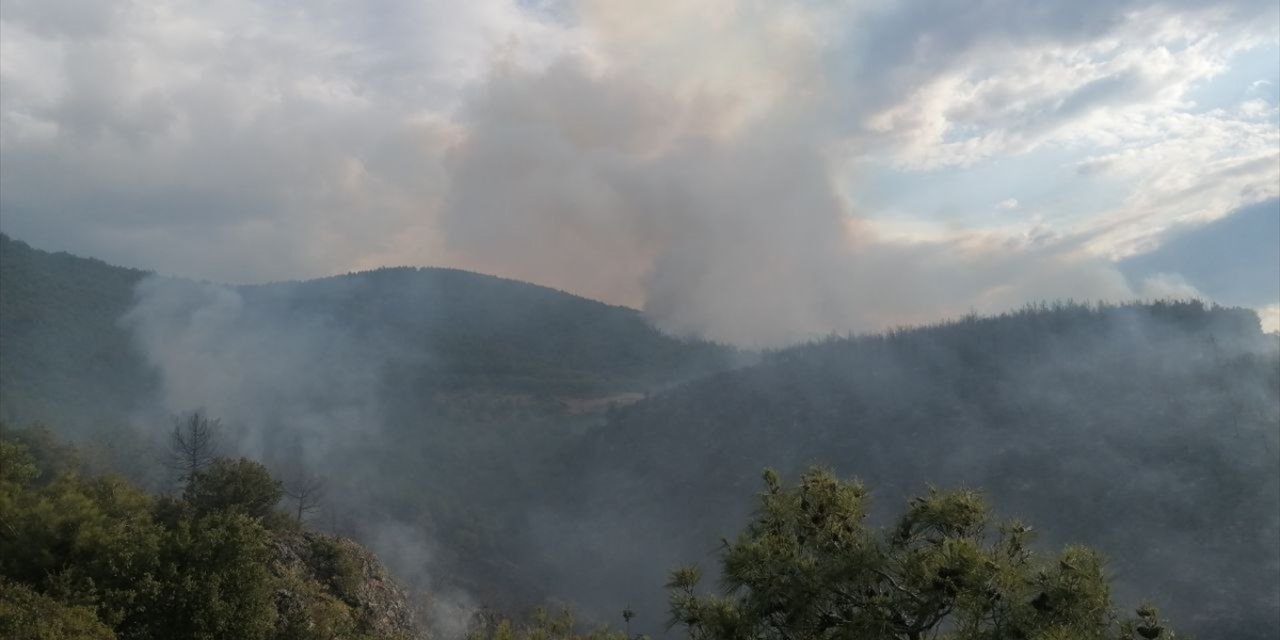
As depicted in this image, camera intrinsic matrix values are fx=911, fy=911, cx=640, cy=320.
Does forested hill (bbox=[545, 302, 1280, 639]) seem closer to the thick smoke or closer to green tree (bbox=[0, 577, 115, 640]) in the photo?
the thick smoke

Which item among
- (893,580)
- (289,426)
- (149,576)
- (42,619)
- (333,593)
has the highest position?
(893,580)

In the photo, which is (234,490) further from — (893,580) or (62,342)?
(62,342)

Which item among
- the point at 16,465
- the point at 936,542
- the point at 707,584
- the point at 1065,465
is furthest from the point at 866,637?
the point at 1065,465

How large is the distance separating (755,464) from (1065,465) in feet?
168

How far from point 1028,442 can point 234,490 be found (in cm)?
11862

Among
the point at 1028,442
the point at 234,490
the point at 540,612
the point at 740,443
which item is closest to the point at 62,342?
the point at 740,443

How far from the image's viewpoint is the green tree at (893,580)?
11914 mm

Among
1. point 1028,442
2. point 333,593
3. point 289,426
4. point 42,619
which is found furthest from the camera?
point 289,426

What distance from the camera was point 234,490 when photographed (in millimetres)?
49406

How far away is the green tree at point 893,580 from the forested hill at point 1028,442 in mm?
74833

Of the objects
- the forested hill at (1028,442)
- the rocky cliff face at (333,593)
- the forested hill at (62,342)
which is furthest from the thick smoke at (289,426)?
the rocky cliff face at (333,593)

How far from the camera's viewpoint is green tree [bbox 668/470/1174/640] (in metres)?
11.9

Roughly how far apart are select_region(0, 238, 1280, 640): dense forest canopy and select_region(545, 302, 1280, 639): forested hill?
40cm

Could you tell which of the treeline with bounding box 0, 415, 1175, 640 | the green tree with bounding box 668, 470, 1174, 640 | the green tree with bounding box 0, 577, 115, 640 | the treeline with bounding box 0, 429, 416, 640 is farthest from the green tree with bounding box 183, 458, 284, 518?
the green tree with bounding box 668, 470, 1174, 640
